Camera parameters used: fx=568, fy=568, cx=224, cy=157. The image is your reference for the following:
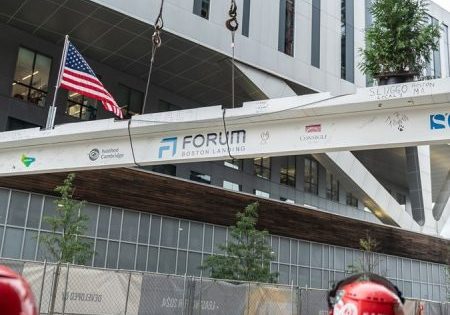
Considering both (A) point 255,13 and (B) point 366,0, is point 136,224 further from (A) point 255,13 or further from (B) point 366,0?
(B) point 366,0

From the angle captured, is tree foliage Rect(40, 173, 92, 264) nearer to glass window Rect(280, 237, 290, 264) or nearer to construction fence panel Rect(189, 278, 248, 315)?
construction fence panel Rect(189, 278, 248, 315)

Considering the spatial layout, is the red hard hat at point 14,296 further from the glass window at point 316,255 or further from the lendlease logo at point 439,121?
the glass window at point 316,255

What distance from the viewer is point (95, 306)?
39.1 feet

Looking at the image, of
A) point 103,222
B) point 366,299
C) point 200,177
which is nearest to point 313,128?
point 366,299

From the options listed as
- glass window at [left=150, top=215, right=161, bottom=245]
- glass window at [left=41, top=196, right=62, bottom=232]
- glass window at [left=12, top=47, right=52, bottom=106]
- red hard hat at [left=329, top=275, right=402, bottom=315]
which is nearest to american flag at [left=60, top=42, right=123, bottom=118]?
red hard hat at [left=329, top=275, right=402, bottom=315]

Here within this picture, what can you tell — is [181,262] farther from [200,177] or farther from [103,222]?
[200,177]

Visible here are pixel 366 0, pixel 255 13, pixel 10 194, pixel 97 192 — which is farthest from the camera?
pixel 366 0

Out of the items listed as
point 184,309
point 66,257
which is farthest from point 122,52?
point 184,309

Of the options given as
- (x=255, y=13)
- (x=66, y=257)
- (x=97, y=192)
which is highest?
(x=255, y=13)

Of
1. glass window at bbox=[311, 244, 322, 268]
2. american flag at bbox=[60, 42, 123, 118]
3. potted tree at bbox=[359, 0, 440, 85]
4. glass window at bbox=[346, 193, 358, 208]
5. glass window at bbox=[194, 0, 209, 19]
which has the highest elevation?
glass window at bbox=[194, 0, 209, 19]

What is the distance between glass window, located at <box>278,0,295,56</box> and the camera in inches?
1267

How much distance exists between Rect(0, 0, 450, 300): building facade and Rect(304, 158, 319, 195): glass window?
103mm

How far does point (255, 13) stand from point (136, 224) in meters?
13.0

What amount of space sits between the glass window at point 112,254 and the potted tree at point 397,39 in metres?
20.1
